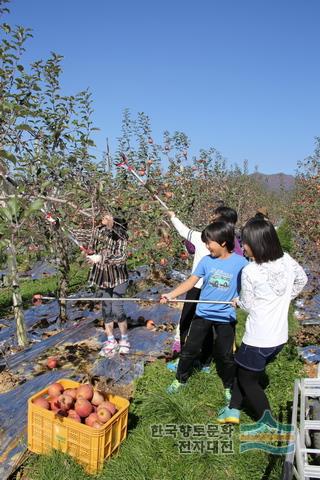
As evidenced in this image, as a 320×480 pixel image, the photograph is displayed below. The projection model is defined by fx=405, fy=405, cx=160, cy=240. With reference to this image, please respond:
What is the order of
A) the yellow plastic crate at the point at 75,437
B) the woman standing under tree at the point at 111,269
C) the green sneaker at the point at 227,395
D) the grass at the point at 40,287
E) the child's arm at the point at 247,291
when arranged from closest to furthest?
A: the yellow plastic crate at the point at 75,437, the child's arm at the point at 247,291, the green sneaker at the point at 227,395, the woman standing under tree at the point at 111,269, the grass at the point at 40,287

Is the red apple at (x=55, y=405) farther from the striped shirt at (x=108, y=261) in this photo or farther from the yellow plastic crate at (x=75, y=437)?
the striped shirt at (x=108, y=261)

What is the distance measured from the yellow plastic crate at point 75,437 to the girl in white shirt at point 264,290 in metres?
0.93

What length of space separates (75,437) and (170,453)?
679mm

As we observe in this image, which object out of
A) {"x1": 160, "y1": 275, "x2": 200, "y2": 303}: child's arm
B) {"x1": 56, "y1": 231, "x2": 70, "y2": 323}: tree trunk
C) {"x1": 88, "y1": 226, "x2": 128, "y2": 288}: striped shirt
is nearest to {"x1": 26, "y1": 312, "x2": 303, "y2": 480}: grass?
{"x1": 160, "y1": 275, "x2": 200, "y2": 303}: child's arm

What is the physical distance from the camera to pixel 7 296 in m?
7.86

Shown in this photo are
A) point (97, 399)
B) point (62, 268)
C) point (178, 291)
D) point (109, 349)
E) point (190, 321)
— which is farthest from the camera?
point (62, 268)

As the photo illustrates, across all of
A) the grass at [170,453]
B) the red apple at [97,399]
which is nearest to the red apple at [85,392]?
the red apple at [97,399]

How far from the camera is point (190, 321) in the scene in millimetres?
3611

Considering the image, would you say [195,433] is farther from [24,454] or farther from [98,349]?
[98,349]

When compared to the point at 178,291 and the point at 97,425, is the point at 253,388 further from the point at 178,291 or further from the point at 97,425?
the point at 97,425

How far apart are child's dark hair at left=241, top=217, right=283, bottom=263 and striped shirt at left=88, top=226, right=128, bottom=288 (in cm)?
153

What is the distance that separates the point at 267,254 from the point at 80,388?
1479 mm

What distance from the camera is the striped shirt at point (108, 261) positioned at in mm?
3775

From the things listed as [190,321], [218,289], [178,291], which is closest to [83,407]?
[178,291]
